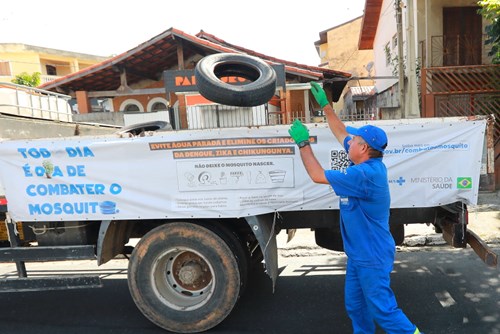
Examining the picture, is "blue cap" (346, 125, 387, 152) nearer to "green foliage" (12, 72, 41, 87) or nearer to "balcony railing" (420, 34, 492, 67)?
"balcony railing" (420, 34, 492, 67)

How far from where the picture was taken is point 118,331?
11.9 ft

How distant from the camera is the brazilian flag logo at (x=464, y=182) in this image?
3.25m

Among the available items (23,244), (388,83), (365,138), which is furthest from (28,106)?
(388,83)

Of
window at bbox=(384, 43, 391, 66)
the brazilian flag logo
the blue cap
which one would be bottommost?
the brazilian flag logo

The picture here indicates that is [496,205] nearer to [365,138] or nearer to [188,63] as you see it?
[365,138]

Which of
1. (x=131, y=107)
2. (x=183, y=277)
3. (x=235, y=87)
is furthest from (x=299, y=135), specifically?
(x=131, y=107)

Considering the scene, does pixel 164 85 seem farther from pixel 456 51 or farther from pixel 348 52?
pixel 348 52

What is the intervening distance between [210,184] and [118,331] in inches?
69.9

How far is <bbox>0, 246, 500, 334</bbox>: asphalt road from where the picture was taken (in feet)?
11.6

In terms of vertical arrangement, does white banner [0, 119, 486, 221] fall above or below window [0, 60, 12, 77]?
below

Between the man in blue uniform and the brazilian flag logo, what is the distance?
3.14 feet

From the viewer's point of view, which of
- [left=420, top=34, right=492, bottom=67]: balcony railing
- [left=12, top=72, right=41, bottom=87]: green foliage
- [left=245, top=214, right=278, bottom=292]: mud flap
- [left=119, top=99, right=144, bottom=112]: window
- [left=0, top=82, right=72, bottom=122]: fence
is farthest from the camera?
[left=12, top=72, right=41, bottom=87]: green foliage

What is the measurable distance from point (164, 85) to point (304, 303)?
25.7ft

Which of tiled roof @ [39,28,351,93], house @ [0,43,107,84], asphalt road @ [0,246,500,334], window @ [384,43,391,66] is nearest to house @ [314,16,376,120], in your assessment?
window @ [384,43,391,66]
